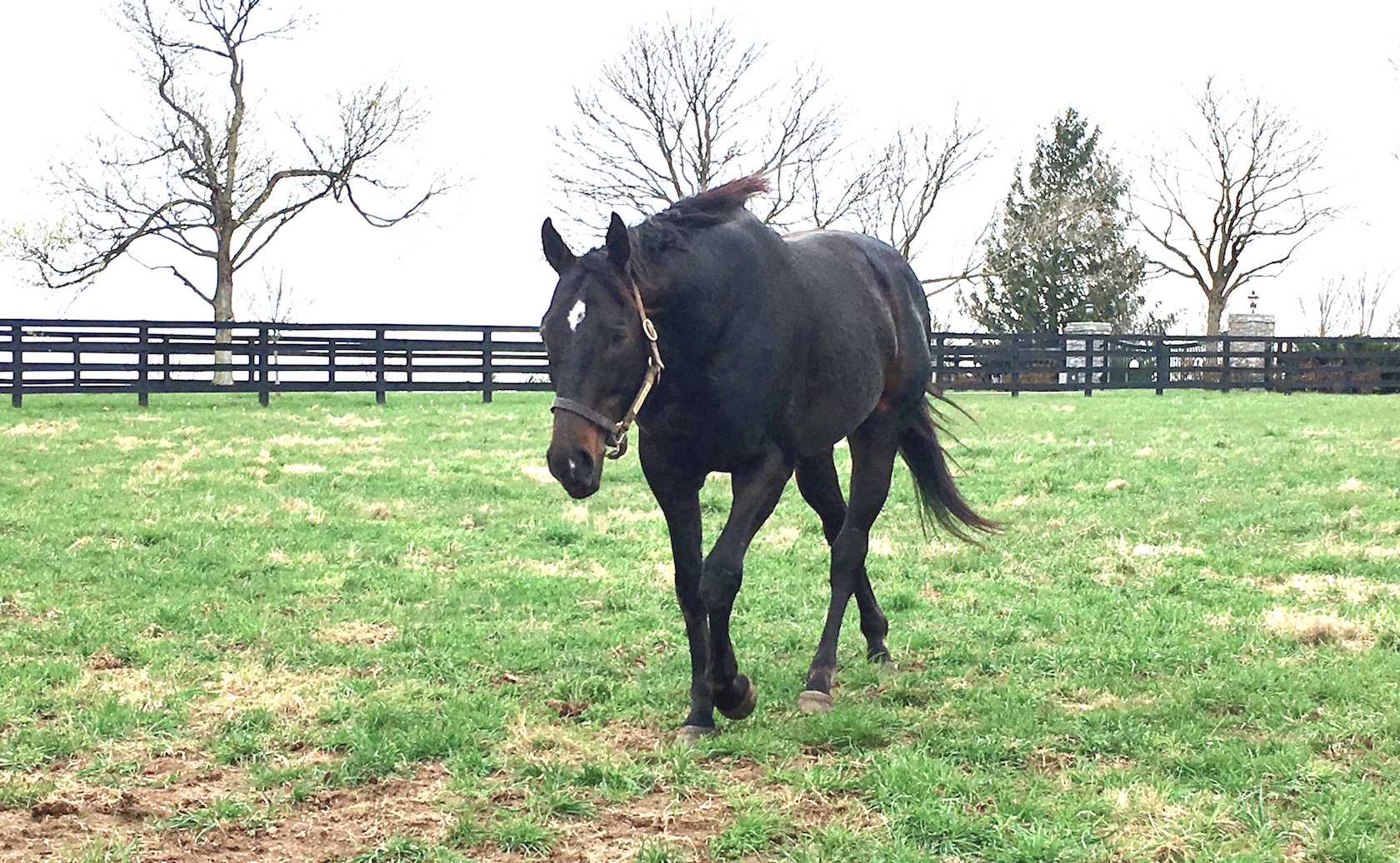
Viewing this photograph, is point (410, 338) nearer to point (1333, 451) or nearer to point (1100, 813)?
point (1333, 451)

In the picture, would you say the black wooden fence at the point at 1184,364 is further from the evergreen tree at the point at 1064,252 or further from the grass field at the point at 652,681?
the grass field at the point at 652,681

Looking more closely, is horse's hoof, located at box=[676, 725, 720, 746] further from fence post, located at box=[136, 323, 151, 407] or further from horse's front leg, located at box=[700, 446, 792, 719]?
fence post, located at box=[136, 323, 151, 407]

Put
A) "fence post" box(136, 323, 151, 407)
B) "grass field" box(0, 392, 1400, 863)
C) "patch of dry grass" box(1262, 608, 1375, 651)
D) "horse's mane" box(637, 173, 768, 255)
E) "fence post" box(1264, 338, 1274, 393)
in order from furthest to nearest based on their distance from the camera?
"fence post" box(1264, 338, 1274, 393) < "fence post" box(136, 323, 151, 407) < "patch of dry grass" box(1262, 608, 1375, 651) < "horse's mane" box(637, 173, 768, 255) < "grass field" box(0, 392, 1400, 863)

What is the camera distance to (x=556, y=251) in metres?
3.82

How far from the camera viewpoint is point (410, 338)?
21859mm

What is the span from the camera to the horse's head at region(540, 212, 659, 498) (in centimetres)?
355

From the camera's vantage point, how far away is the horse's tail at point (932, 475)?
574cm

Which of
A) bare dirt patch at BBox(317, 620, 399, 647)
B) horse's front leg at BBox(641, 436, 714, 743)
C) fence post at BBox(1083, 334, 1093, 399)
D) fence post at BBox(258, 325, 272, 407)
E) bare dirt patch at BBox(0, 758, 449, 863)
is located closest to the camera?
bare dirt patch at BBox(0, 758, 449, 863)

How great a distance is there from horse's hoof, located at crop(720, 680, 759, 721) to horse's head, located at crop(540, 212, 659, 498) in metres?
1.08

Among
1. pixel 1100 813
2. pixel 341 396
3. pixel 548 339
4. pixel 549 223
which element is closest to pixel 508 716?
pixel 548 339

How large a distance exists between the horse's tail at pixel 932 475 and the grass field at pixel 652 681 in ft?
1.71

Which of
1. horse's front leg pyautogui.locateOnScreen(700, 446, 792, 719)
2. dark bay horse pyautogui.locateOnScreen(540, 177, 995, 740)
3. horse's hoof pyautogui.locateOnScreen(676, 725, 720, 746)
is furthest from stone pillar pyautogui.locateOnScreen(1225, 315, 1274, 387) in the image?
horse's hoof pyautogui.locateOnScreen(676, 725, 720, 746)

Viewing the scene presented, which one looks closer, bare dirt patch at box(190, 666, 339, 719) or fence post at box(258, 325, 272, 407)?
bare dirt patch at box(190, 666, 339, 719)

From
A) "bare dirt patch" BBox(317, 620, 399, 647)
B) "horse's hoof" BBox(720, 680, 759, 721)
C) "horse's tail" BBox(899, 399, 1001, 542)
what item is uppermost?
"horse's tail" BBox(899, 399, 1001, 542)
